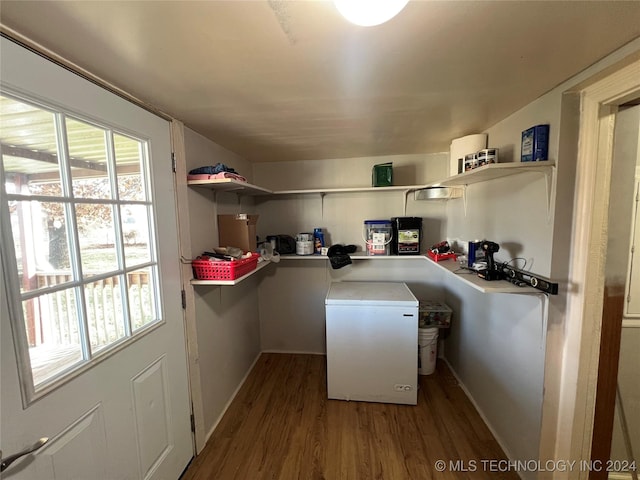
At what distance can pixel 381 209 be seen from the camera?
254cm

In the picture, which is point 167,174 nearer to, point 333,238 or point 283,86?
point 283,86

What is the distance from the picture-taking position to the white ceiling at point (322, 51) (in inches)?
26.7

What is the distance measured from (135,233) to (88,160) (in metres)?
0.35

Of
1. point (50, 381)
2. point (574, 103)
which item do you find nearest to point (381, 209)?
point (574, 103)

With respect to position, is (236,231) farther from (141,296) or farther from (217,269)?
(141,296)

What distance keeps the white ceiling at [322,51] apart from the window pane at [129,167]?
22 centimetres

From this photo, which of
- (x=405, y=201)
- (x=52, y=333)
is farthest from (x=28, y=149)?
(x=405, y=201)

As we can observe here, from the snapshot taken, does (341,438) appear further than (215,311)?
No

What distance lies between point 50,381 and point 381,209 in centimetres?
240

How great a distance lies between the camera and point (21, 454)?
0.74 meters

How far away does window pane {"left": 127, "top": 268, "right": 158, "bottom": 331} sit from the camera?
46.1 inches

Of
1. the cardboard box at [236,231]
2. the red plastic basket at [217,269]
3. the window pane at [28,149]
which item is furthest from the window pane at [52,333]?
the cardboard box at [236,231]

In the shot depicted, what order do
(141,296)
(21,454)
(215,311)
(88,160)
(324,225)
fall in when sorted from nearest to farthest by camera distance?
(21,454), (88,160), (141,296), (215,311), (324,225)

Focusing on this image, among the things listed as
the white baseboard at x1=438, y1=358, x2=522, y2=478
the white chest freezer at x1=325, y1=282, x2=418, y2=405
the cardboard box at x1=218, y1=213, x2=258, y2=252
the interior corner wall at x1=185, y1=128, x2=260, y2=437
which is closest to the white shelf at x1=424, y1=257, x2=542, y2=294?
the white chest freezer at x1=325, y1=282, x2=418, y2=405
